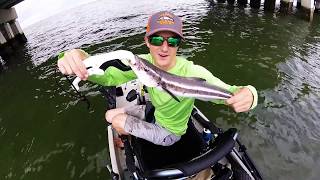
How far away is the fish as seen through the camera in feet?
15.6

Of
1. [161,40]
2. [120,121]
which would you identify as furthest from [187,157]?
[161,40]

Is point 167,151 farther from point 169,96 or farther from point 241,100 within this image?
point 241,100

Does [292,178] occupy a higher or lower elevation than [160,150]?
lower

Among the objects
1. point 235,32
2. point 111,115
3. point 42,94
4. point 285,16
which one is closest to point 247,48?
point 235,32

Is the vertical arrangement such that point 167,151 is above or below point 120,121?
below

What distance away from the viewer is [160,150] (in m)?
6.86

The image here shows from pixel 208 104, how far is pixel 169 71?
311 inches

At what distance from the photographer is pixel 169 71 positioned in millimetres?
5875

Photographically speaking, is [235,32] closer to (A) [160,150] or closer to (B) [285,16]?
(B) [285,16]

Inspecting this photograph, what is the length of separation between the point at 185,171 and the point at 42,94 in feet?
45.2

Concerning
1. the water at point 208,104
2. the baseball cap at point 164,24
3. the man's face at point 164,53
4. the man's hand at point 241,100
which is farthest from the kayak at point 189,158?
the water at point 208,104

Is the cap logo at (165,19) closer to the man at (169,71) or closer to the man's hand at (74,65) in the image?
the man at (169,71)

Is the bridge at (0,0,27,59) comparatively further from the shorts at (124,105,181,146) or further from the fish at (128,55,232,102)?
the fish at (128,55,232,102)

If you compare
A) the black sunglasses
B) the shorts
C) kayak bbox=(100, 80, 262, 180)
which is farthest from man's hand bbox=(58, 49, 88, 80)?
kayak bbox=(100, 80, 262, 180)
